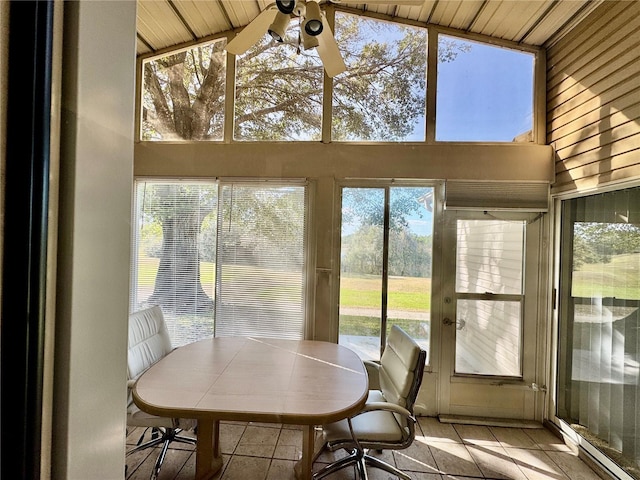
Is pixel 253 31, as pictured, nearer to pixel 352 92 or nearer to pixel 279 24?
Result: pixel 279 24

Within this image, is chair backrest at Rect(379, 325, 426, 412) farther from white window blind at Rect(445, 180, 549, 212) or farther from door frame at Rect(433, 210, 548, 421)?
white window blind at Rect(445, 180, 549, 212)

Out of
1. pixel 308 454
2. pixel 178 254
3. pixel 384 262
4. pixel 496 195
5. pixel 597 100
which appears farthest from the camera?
pixel 178 254

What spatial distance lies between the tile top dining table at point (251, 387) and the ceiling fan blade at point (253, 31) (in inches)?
75.6

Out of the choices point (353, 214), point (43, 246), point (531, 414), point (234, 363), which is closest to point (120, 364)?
point (43, 246)

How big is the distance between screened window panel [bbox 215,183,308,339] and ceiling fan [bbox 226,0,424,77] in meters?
1.17

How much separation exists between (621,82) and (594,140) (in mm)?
369

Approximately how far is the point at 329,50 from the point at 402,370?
190 cm

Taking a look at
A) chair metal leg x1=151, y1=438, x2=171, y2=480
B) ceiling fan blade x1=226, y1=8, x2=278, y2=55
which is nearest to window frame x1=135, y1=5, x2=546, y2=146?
ceiling fan blade x1=226, y1=8, x2=278, y2=55

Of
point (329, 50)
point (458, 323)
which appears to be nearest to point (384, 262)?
point (458, 323)

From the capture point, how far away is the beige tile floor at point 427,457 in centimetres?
207

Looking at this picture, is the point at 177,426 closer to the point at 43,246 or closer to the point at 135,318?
the point at 135,318

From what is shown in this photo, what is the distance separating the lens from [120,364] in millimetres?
453

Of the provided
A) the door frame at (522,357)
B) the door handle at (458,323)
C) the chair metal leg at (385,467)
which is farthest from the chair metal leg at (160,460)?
the door handle at (458,323)

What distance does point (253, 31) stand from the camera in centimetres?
188
